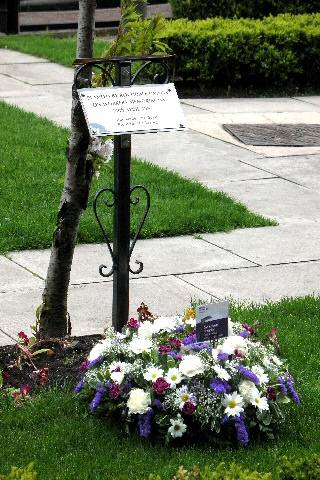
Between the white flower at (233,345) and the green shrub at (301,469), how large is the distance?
0.80m

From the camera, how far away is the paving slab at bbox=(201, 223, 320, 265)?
7.87 meters

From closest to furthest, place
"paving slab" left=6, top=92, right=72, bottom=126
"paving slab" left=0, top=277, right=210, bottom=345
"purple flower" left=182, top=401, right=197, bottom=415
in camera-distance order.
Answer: "purple flower" left=182, top=401, right=197, bottom=415 → "paving slab" left=0, top=277, right=210, bottom=345 → "paving slab" left=6, top=92, right=72, bottom=126

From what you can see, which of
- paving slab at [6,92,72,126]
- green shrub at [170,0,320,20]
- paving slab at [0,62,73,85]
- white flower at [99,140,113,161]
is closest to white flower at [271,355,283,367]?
white flower at [99,140,113,161]

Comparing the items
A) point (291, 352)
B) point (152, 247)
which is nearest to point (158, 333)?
point (291, 352)

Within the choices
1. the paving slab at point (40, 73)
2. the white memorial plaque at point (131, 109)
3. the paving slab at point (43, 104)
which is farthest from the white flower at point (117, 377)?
the paving slab at point (40, 73)

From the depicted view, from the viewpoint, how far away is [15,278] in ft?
23.7

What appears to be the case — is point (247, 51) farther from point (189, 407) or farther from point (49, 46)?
point (189, 407)

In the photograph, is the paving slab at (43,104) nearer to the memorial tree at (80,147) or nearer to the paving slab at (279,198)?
the paving slab at (279,198)

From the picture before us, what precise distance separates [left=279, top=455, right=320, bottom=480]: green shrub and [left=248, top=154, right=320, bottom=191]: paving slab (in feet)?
18.4

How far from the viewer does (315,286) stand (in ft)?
23.9

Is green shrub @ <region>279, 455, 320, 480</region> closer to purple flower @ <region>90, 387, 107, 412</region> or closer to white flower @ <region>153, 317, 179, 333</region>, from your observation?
purple flower @ <region>90, 387, 107, 412</region>

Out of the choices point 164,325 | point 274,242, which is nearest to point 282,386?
point 164,325

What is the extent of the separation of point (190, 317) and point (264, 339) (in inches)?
15.4

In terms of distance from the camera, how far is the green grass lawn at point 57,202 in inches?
318
